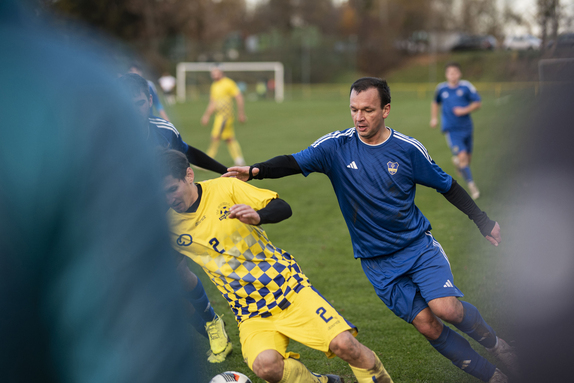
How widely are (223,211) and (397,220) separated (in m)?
1.09

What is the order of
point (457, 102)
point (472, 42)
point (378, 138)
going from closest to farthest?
point (378, 138), point (457, 102), point (472, 42)

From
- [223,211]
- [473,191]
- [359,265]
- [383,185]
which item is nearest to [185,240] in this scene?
[223,211]

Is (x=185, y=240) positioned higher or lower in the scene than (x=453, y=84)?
lower

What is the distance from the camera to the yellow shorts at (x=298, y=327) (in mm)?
2896

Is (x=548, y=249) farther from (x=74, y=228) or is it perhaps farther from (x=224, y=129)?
(x=224, y=129)

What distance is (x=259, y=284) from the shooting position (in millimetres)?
2986

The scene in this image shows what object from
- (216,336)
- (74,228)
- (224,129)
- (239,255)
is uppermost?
(224,129)

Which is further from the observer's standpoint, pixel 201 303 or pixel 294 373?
pixel 201 303

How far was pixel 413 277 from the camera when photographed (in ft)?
11.0

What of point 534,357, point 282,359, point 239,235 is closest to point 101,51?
point 534,357

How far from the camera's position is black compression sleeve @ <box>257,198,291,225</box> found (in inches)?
110

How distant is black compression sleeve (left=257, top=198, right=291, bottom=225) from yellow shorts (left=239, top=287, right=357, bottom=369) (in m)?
0.48

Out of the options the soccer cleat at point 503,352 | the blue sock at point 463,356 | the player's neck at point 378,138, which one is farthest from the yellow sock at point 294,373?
the player's neck at point 378,138

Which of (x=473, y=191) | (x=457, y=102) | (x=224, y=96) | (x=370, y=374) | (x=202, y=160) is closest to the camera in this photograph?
(x=370, y=374)
